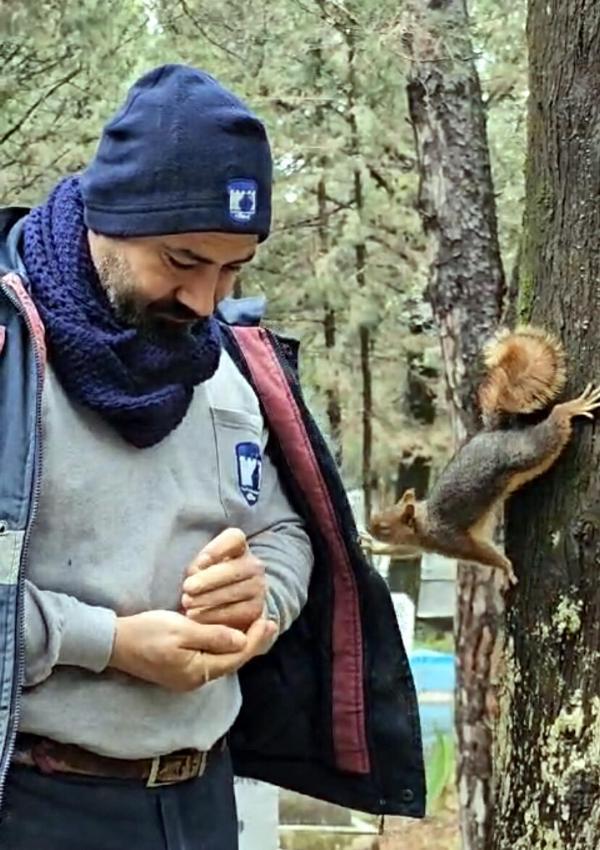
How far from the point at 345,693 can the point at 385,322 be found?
5.27 meters

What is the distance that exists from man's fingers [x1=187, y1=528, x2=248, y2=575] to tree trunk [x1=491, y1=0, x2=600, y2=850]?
0.55 m

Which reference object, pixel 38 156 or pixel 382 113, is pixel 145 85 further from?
pixel 382 113

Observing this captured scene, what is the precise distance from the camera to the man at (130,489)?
135cm

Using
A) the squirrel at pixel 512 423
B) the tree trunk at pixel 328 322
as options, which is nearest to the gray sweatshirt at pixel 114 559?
the squirrel at pixel 512 423

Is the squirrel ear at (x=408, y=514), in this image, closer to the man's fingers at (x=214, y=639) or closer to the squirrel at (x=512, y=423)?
the squirrel at (x=512, y=423)

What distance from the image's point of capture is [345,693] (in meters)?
1.67

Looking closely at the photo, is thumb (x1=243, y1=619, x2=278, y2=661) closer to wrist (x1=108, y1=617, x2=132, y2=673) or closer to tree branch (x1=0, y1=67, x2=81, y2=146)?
wrist (x1=108, y1=617, x2=132, y2=673)

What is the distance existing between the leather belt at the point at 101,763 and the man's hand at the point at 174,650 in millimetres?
95

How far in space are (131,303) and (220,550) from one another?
0.28m

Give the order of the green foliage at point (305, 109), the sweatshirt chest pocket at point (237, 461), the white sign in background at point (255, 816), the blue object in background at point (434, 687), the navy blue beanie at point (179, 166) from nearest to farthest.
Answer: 1. the navy blue beanie at point (179, 166)
2. the sweatshirt chest pocket at point (237, 461)
3. the white sign in background at point (255, 816)
4. the green foliage at point (305, 109)
5. the blue object in background at point (434, 687)

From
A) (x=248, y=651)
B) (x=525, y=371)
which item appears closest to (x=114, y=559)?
(x=248, y=651)

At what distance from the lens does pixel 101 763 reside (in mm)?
1430

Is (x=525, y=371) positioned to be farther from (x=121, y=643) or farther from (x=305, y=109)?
(x=305, y=109)

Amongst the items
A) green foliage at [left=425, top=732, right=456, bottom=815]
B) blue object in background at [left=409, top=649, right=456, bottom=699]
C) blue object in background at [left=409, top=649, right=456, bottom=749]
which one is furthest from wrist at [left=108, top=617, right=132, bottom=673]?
blue object in background at [left=409, top=649, right=456, bottom=699]
